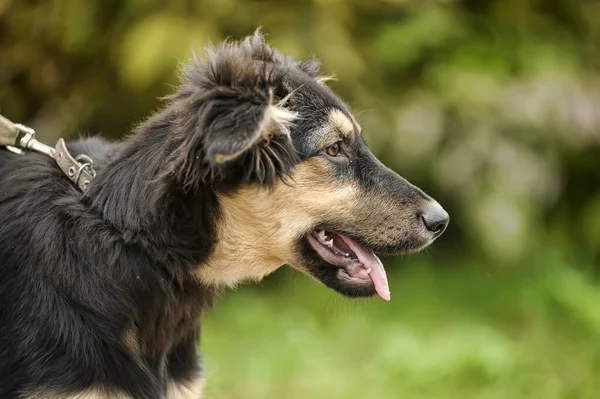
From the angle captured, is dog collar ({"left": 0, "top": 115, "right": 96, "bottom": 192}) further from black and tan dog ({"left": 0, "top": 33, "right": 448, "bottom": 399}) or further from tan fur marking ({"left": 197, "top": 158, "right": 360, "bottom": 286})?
tan fur marking ({"left": 197, "top": 158, "right": 360, "bottom": 286})

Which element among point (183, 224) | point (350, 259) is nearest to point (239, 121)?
point (183, 224)

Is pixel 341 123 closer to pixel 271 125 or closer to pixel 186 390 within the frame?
pixel 271 125

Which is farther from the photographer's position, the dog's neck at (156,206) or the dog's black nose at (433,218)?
the dog's black nose at (433,218)

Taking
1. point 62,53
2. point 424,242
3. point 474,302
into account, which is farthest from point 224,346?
point 424,242

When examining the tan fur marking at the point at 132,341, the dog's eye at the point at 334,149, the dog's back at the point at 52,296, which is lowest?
the tan fur marking at the point at 132,341

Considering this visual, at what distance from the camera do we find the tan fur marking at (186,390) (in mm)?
4121

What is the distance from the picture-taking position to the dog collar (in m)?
3.90

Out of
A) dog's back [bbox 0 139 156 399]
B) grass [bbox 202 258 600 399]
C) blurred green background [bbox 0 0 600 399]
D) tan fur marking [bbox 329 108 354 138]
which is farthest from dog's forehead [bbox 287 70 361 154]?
blurred green background [bbox 0 0 600 399]

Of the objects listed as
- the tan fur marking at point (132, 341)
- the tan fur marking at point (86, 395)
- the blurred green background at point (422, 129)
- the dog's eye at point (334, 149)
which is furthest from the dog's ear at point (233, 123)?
the blurred green background at point (422, 129)

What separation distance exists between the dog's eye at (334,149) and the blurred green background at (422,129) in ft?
9.68

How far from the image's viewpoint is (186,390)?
419cm

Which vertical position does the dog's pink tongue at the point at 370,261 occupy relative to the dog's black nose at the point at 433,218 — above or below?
below

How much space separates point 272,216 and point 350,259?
45cm

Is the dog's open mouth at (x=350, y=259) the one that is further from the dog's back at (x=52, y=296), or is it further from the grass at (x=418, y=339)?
the grass at (x=418, y=339)
